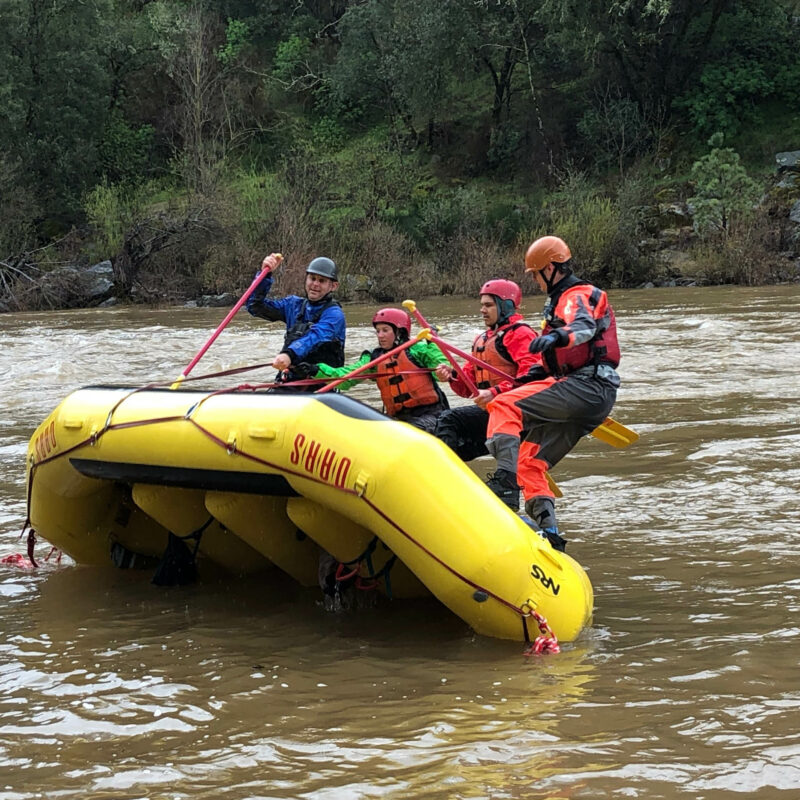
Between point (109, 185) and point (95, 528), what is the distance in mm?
30664

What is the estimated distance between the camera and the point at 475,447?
5.91 m

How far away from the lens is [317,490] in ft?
14.5

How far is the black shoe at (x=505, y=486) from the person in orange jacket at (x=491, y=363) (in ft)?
2.52

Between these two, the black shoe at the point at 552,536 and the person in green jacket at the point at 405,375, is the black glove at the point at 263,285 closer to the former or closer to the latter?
the person in green jacket at the point at 405,375

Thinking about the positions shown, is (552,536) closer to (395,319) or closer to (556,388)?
(556,388)

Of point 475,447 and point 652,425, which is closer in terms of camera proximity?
point 475,447

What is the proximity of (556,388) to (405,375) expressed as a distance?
1.00m

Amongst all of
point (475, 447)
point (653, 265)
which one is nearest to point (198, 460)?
point (475, 447)

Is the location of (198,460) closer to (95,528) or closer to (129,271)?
(95,528)

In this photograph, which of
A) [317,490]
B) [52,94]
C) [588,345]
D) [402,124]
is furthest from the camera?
[402,124]

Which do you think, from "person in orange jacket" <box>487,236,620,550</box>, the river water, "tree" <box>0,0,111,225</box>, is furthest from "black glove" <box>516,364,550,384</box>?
"tree" <box>0,0,111,225</box>

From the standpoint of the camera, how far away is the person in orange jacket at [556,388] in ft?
16.9

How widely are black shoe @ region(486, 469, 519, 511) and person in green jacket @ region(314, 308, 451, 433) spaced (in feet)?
3.13

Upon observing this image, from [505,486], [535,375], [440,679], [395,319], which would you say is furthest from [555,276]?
[440,679]
